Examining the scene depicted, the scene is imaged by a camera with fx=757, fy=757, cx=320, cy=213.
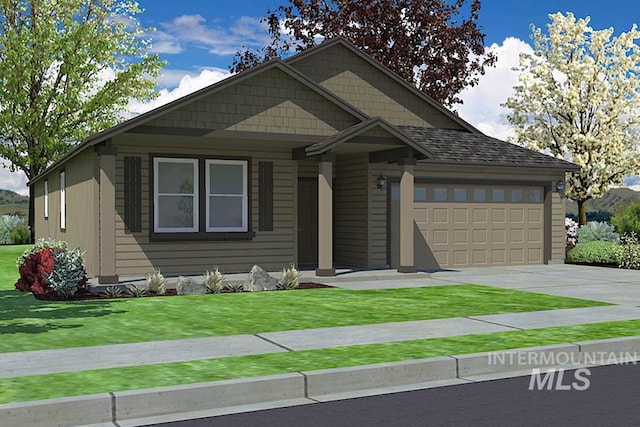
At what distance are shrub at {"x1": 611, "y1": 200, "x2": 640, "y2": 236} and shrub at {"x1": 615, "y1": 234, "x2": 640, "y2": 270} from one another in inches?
98.8

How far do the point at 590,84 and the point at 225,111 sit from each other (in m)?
28.3

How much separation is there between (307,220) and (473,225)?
4.78 metres

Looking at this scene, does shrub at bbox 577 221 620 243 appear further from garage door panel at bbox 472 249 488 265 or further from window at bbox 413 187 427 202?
window at bbox 413 187 427 202

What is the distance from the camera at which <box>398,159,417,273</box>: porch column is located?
1859 centimetres

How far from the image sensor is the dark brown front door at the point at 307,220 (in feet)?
70.8

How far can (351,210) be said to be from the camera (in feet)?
69.7

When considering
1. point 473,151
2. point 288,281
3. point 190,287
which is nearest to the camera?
point 190,287

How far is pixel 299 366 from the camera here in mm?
7969

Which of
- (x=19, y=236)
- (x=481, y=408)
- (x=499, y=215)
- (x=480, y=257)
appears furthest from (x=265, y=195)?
(x=19, y=236)

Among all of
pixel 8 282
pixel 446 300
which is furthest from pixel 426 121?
pixel 8 282

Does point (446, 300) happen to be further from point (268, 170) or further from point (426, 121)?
point (426, 121)

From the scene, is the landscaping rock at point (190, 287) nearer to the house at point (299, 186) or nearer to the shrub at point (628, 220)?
the house at point (299, 186)

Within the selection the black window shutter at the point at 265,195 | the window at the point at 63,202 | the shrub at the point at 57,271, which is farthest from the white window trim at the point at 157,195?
the window at the point at 63,202

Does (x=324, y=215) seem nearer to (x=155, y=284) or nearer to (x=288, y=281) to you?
(x=288, y=281)
